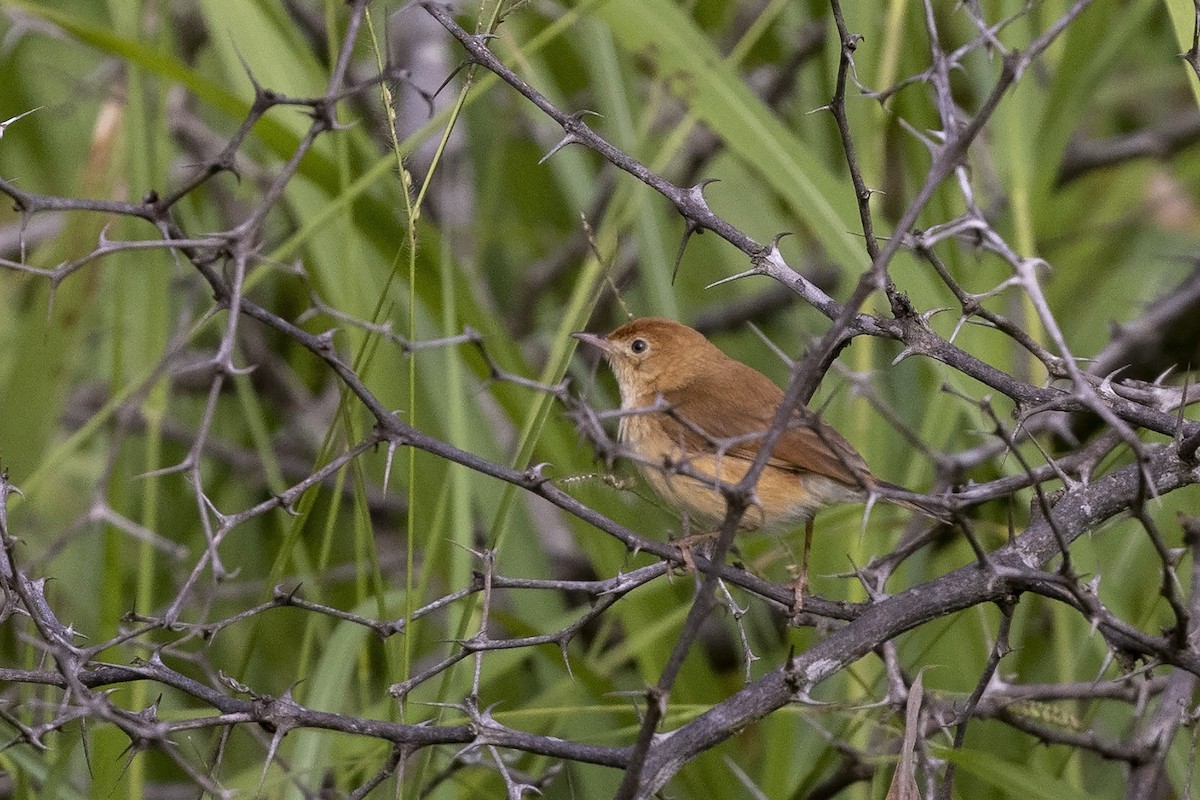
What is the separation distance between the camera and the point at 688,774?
312cm

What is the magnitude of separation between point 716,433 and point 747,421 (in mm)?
89

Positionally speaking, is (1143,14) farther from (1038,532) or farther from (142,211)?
(142,211)

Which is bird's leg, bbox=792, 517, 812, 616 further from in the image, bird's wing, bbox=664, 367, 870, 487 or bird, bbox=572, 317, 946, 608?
bird's wing, bbox=664, 367, 870, 487

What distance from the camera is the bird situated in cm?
306

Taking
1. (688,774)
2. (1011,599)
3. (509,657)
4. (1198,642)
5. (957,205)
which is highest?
(957,205)

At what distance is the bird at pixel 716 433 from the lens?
3064 millimetres

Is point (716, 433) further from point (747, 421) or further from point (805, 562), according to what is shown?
point (805, 562)

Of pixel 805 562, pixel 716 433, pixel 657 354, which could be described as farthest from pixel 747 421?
pixel 657 354

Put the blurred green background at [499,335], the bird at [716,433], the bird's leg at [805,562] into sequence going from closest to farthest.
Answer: the blurred green background at [499,335] < the bird's leg at [805,562] < the bird at [716,433]

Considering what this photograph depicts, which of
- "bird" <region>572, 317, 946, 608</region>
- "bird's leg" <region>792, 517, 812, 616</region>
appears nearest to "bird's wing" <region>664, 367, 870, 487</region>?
"bird" <region>572, 317, 946, 608</region>

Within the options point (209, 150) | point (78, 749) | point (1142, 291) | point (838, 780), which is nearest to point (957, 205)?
Answer: point (1142, 291)

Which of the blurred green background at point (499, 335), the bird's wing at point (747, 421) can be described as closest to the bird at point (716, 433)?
the bird's wing at point (747, 421)

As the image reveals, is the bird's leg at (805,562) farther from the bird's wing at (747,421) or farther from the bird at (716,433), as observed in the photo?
the bird's wing at (747,421)

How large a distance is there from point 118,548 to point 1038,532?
184cm
